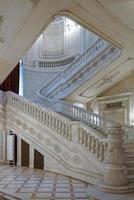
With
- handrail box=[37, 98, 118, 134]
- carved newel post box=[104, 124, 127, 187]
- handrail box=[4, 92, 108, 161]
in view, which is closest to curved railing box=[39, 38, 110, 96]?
handrail box=[37, 98, 118, 134]

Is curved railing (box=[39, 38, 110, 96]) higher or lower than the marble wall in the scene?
higher

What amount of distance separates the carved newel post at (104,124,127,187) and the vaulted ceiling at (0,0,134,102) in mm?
3504

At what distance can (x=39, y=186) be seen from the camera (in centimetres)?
668

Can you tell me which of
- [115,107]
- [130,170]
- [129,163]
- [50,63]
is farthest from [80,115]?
[50,63]

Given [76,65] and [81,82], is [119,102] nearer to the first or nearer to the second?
[81,82]

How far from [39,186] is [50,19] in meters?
4.73

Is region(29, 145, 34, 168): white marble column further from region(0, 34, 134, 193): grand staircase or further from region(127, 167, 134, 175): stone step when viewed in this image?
region(127, 167, 134, 175): stone step

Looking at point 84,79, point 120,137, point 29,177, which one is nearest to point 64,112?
point 84,79

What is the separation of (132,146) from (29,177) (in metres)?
3.10

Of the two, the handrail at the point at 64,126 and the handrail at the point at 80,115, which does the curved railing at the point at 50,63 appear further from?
the handrail at the point at 64,126

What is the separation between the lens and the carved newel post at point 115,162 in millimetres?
6152

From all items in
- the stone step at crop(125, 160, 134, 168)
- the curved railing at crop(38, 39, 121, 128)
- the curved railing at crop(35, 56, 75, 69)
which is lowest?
the stone step at crop(125, 160, 134, 168)

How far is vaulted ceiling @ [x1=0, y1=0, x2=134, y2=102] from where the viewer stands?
7.58 metres

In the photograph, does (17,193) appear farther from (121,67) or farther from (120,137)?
(121,67)
